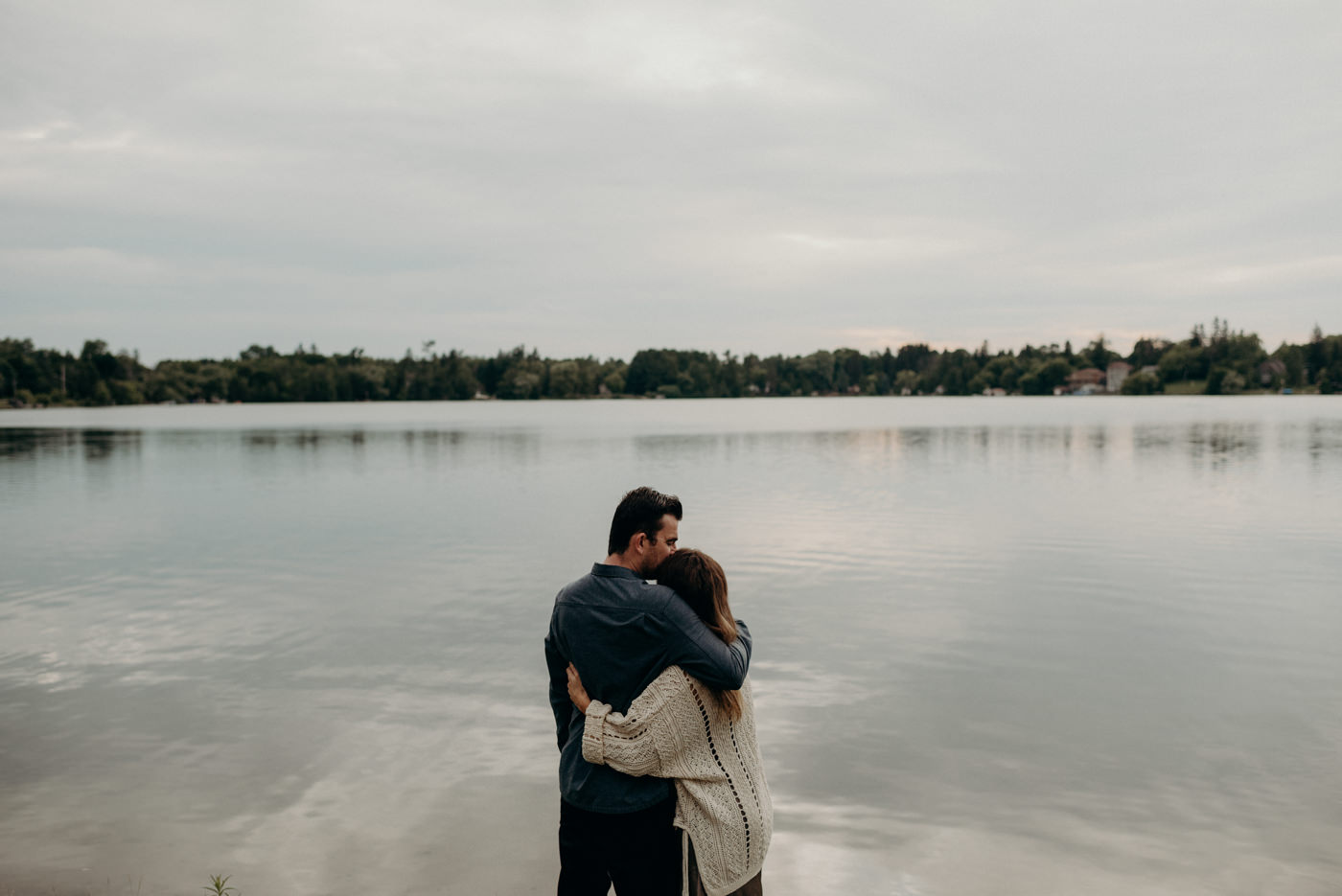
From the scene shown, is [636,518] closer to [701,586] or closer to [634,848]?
[701,586]

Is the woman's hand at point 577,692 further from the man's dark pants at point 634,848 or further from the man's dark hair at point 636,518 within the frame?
the man's dark hair at point 636,518

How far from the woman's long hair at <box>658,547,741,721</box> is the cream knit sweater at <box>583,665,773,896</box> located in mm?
222

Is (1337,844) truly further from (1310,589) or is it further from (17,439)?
(17,439)

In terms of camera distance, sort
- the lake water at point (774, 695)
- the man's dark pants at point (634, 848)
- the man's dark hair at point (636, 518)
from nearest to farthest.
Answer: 1. the man's dark hair at point (636, 518)
2. the man's dark pants at point (634, 848)
3. the lake water at point (774, 695)

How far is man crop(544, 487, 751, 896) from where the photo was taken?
11.6 feet

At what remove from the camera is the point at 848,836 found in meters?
7.10

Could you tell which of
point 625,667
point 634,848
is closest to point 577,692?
point 625,667

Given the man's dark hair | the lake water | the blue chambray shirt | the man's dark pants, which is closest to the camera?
the blue chambray shirt

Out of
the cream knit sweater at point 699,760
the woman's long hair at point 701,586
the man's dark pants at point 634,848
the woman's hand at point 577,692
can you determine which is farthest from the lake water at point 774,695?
the woman's long hair at point 701,586

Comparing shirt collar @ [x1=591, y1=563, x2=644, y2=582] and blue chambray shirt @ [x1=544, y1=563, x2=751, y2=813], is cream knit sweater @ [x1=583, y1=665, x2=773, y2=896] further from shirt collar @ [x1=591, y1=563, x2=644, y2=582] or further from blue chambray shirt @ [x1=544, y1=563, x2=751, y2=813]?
shirt collar @ [x1=591, y1=563, x2=644, y2=582]

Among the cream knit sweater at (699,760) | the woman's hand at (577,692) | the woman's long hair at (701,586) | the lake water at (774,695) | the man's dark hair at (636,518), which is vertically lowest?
the lake water at (774,695)

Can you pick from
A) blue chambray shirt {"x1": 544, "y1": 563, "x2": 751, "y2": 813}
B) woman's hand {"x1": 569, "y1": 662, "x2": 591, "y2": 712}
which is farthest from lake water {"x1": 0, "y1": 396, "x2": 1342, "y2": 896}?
woman's hand {"x1": 569, "y1": 662, "x2": 591, "y2": 712}

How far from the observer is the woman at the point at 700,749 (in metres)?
3.59

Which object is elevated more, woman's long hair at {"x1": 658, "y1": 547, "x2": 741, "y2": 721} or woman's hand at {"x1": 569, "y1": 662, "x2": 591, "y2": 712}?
woman's long hair at {"x1": 658, "y1": 547, "x2": 741, "y2": 721}
